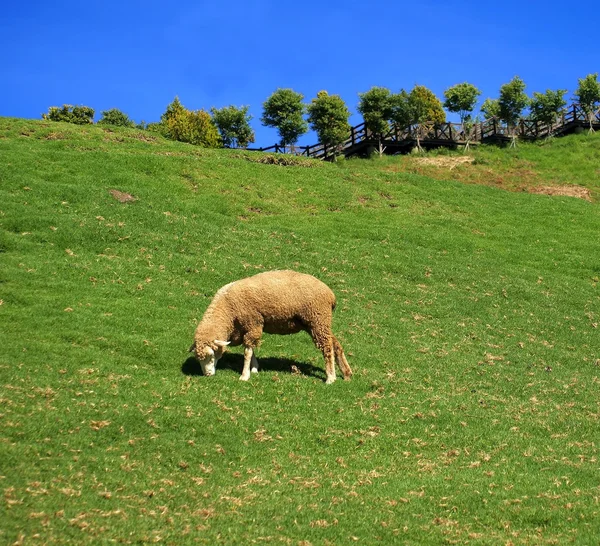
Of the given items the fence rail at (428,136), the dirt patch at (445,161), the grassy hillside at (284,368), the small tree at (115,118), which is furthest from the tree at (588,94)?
the small tree at (115,118)

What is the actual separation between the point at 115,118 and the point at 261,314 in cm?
5378

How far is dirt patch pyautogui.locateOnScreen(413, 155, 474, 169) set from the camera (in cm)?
5346

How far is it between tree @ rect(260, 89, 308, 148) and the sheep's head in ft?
131

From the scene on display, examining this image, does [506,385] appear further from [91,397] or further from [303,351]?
[91,397]

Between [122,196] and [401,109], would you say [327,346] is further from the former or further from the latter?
[401,109]

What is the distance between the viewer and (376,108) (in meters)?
55.9

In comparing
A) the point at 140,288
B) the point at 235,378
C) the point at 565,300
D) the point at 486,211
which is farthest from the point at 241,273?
the point at 486,211

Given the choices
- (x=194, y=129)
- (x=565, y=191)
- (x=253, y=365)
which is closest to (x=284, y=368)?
(x=253, y=365)

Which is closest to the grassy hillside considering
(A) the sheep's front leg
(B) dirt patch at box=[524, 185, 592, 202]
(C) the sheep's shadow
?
(C) the sheep's shadow

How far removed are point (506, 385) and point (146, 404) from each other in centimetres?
1013

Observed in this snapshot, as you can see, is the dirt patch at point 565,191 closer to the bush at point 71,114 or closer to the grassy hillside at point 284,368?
the grassy hillside at point 284,368

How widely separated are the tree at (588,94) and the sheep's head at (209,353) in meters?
60.5

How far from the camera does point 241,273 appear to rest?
2597 centimetres

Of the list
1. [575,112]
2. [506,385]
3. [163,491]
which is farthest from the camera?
[575,112]
